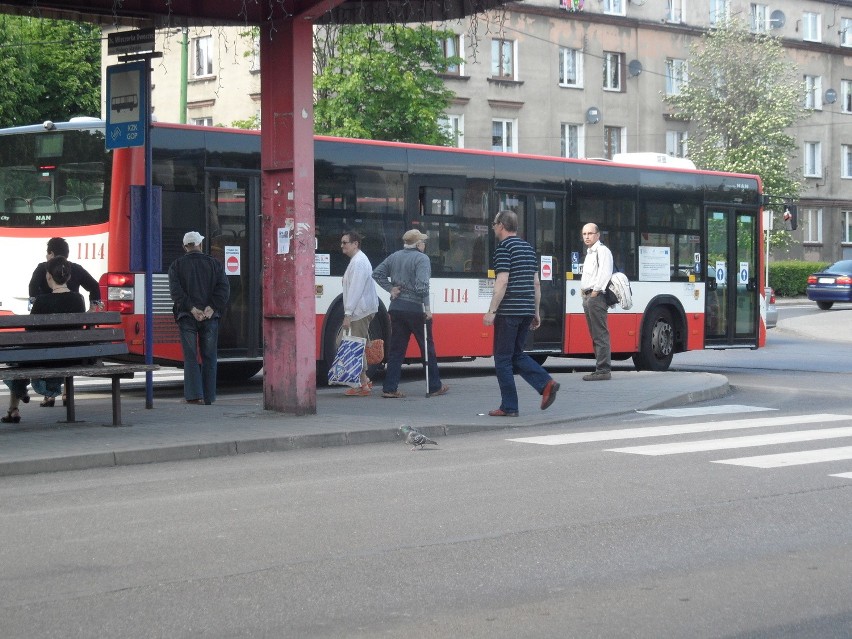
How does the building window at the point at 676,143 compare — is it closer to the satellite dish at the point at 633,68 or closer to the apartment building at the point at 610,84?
the apartment building at the point at 610,84

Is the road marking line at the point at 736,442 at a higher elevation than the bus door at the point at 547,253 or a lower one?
lower

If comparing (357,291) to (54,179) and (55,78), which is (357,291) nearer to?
(54,179)

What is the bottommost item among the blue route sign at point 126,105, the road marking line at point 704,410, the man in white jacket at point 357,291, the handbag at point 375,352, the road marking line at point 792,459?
the road marking line at point 704,410

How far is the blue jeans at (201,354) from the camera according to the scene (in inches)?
559

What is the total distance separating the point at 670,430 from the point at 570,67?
42073 mm

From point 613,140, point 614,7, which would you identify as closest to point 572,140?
point 613,140

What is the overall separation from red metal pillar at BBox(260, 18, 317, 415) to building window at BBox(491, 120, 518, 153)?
38.2m

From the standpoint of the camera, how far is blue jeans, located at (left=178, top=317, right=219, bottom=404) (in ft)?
46.5

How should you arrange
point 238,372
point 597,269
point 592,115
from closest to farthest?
point 597,269, point 238,372, point 592,115

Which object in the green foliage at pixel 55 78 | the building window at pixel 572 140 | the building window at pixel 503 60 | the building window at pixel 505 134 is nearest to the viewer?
the green foliage at pixel 55 78

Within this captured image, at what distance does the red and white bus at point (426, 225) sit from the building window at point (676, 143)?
34.3m

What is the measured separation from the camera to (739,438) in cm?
1180

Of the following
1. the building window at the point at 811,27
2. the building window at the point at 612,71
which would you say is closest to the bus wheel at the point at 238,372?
the building window at the point at 612,71

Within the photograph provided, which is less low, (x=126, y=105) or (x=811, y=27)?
(x=811, y=27)
